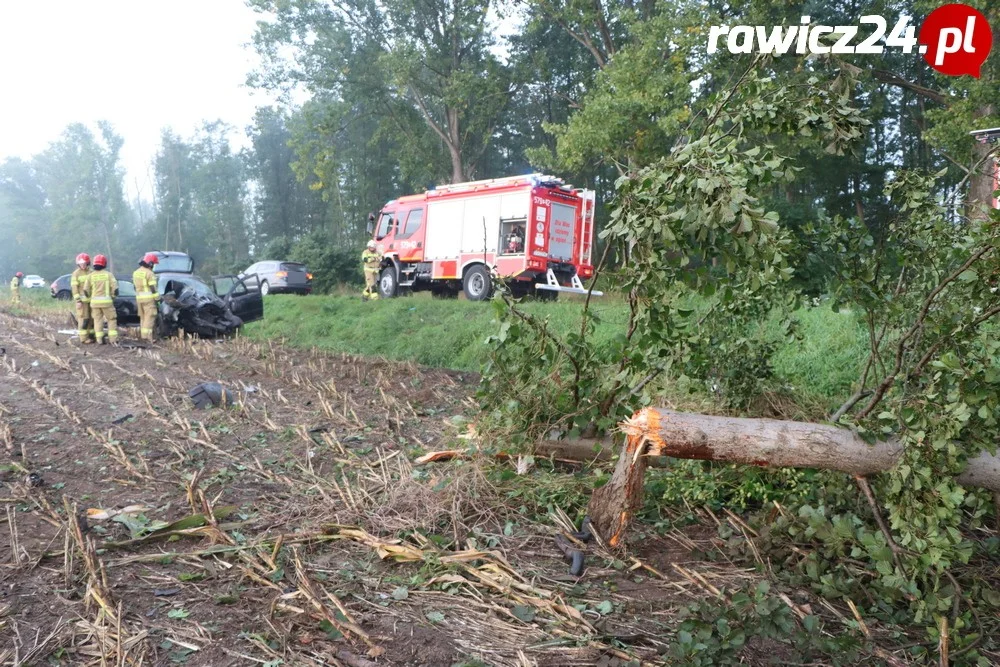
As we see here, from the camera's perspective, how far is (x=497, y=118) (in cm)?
3186

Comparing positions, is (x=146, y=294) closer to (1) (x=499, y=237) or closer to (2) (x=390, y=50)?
(1) (x=499, y=237)

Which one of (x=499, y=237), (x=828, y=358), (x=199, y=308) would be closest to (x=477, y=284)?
(x=499, y=237)

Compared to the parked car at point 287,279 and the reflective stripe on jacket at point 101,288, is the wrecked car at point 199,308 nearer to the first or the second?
the reflective stripe on jacket at point 101,288

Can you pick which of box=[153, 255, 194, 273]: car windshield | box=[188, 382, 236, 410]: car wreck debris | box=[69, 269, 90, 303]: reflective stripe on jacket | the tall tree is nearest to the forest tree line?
the tall tree

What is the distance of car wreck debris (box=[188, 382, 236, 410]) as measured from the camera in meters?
→ 7.92

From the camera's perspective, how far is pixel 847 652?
3215mm

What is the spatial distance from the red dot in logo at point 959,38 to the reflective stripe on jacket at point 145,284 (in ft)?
45.9

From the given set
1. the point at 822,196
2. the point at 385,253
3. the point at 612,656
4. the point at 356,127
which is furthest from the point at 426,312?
the point at 356,127

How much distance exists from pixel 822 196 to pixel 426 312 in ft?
48.7

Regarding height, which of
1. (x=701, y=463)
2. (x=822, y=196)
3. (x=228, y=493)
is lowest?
(x=228, y=493)

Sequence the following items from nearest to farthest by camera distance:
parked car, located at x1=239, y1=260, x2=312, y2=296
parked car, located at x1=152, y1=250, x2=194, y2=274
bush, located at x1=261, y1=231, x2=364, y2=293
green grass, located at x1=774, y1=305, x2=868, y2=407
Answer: green grass, located at x1=774, y1=305, x2=868, y2=407
parked car, located at x1=152, y1=250, x2=194, y2=274
parked car, located at x1=239, y1=260, x2=312, y2=296
bush, located at x1=261, y1=231, x2=364, y2=293

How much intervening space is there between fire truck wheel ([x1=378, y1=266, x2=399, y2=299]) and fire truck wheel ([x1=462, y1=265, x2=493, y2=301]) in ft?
9.58

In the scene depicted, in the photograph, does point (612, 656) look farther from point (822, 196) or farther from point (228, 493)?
point (822, 196)

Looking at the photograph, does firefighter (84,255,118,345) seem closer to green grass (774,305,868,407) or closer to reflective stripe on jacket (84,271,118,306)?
reflective stripe on jacket (84,271,118,306)
